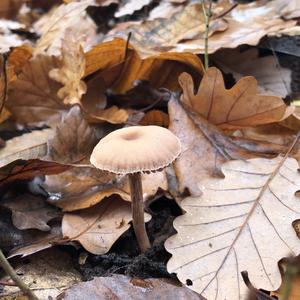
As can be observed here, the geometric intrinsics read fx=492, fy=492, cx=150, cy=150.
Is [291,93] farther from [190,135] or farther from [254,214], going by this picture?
[254,214]

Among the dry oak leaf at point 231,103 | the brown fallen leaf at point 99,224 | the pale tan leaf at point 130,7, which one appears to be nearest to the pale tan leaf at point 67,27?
the pale tan leaf at point 130,7

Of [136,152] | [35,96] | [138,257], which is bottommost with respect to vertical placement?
[138,257]

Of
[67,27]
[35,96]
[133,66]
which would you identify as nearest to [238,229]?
[133,66]

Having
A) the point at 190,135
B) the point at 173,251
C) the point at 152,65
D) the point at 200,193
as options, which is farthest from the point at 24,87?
the point at 173,251

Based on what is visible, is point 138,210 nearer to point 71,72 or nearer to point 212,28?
point 71,72

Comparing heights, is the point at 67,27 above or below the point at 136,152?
below

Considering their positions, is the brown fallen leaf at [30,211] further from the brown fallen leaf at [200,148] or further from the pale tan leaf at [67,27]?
the pale tan leaf at [67,27]
